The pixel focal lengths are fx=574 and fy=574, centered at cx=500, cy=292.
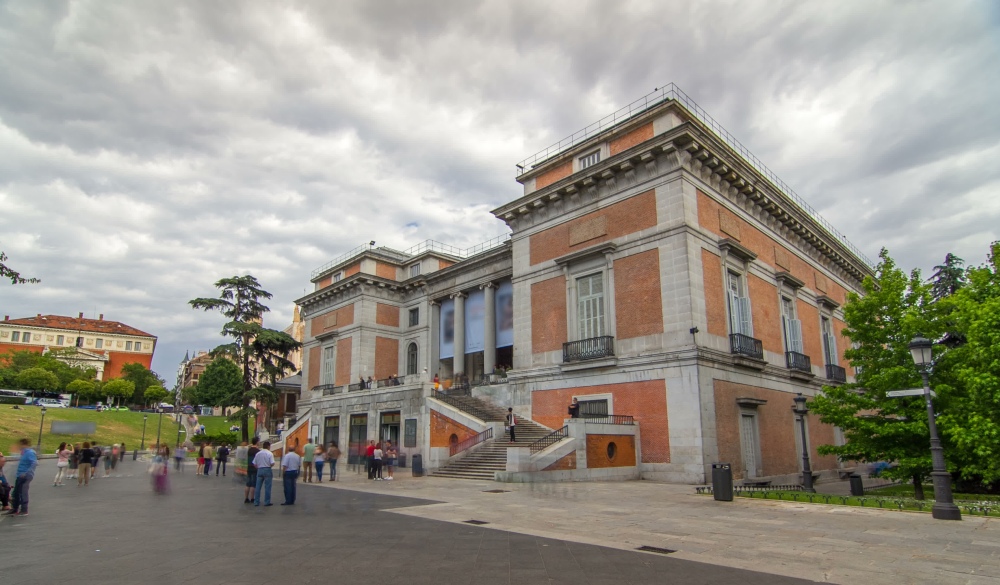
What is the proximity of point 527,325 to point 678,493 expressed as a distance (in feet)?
38.2

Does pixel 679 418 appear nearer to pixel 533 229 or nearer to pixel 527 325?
pixel 527 325

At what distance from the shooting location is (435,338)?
3919cm

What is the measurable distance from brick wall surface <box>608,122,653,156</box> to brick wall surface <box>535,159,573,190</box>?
7.32 ft

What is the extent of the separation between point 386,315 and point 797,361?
2619 cm

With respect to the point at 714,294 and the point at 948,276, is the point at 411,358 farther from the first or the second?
the point at 948,276

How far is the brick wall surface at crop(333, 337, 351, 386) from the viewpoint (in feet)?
131

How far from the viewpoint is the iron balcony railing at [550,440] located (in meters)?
19.2

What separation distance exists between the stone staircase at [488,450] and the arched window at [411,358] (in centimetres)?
1447

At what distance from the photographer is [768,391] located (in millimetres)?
24391

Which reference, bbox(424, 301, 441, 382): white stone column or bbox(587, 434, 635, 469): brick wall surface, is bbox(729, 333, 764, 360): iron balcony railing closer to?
bbox(587, 434, 635, 469): brick wall surface

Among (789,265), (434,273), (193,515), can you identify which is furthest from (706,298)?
(434,273)

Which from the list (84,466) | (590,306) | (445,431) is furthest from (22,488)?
(590,306)

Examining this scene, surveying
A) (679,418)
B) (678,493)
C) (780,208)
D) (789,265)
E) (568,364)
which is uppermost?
(780,208)

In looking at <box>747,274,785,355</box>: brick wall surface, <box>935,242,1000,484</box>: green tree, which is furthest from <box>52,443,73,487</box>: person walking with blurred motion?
<box>935,242,1000,484</box>: green tree
